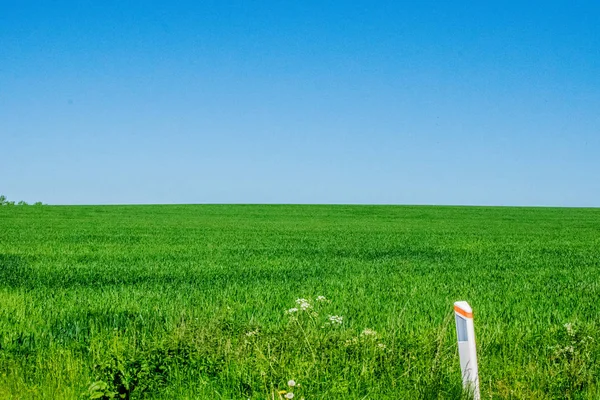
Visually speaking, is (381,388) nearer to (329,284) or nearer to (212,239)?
(329,284)

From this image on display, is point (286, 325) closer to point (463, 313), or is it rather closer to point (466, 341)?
point (466, 341)

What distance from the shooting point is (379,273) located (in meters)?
15.4

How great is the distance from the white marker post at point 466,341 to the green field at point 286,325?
0.85m

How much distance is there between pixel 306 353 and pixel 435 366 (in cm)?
138

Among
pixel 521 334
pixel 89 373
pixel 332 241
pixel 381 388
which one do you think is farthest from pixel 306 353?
pixel 332 241

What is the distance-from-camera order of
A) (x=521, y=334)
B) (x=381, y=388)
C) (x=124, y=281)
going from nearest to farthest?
(x=381, y=388), (x=521, y=334), (x=124, y=281)

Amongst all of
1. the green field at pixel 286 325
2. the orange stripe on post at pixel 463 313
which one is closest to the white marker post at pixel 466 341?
the orange stripe on post at pixel 463 313

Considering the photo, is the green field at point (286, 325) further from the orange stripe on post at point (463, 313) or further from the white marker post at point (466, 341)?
the orange stripe on post at point (463, 313)

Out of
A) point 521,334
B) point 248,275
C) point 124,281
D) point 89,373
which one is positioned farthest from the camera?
point 248,275

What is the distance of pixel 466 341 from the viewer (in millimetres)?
4535

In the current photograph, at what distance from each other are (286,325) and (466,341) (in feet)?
13.2

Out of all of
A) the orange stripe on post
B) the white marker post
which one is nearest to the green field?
the white marker post

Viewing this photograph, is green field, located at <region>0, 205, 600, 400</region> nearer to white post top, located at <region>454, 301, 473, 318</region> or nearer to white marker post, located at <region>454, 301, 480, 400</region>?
white marker post, located at <region>454, 301, 480, 400</region>

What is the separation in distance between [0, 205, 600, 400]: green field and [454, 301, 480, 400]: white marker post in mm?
853
